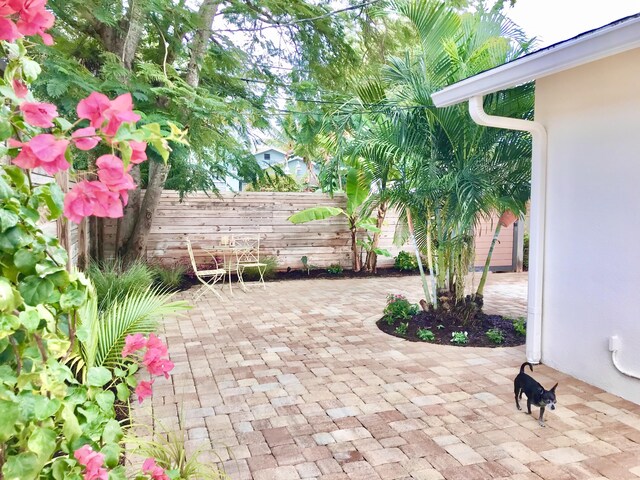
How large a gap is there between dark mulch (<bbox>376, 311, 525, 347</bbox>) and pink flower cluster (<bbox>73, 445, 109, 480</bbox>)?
4049mm

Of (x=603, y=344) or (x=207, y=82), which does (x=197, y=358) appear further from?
(x=207, y=82)

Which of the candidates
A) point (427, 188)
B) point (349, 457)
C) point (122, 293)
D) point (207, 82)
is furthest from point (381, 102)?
point (349, 457)

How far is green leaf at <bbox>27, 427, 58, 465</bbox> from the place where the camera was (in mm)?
1090

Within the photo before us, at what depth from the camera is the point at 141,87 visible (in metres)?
4.98

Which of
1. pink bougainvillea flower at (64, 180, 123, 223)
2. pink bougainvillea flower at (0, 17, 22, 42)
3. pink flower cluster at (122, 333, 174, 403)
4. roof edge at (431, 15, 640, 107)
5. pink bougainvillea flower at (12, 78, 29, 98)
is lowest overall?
pink flower cluster at (122, 333, 174, 403)

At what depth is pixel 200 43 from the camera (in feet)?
20.8

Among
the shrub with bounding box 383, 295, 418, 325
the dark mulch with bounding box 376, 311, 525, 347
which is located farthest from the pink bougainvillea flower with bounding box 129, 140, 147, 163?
the shrub with bounding box 383, 295, 418, 325

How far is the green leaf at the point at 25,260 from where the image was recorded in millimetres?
1095

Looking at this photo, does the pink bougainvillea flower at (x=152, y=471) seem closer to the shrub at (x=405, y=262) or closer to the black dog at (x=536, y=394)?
the black dog at (x=536, y=394)

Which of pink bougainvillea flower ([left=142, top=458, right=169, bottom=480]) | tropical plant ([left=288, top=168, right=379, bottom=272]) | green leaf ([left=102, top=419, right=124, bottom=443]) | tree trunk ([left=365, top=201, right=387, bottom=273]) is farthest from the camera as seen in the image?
tree trunk ([left=365, top=201, right=387, bottom=273])

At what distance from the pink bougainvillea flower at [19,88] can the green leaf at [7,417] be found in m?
0.72

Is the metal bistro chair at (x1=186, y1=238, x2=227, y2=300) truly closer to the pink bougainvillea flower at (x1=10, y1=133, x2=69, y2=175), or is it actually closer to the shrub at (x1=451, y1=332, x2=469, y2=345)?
the shrub at (x1=451, y1=332, x2=469, y2=345)

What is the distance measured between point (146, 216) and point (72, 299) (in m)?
6.83

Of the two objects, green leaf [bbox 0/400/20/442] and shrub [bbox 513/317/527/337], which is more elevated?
green leaf [bbox 0/400/20/442]
